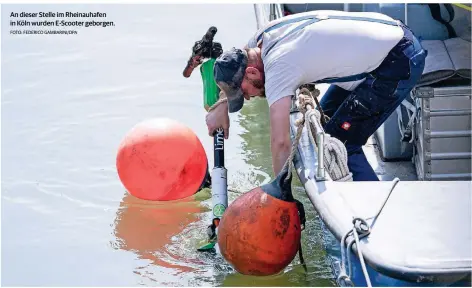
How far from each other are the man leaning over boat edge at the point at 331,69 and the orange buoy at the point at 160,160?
46cm

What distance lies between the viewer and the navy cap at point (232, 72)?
17.1ft

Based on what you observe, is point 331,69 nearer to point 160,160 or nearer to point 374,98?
point 374,98

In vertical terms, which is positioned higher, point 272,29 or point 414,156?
point 272,29

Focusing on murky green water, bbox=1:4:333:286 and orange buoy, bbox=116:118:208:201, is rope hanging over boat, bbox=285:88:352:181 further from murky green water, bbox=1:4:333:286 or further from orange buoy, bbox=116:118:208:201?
orange buoy, bbox=116:118:208:201

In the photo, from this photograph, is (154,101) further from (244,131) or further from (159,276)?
(159,276)

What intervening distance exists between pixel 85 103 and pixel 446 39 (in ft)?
12.6

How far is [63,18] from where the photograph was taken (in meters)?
11.2

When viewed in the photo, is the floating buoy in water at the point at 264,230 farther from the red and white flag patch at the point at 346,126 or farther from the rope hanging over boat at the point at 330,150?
the red and white flag patch at the point at 346,126

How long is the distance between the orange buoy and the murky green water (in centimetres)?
37

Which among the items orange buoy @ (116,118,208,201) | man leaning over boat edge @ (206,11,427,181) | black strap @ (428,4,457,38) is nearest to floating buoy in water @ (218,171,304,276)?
man leaning over boat edge @ (206,11,427,181)

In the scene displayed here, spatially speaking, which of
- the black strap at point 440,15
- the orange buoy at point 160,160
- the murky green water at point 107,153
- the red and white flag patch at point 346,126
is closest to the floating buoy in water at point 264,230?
the murky green water at point 107,153

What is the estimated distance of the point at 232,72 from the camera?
17.2ft

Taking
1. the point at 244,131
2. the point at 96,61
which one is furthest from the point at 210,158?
the point at 96,61

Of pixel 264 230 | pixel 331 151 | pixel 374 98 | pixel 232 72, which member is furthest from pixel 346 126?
pixel 264 230
